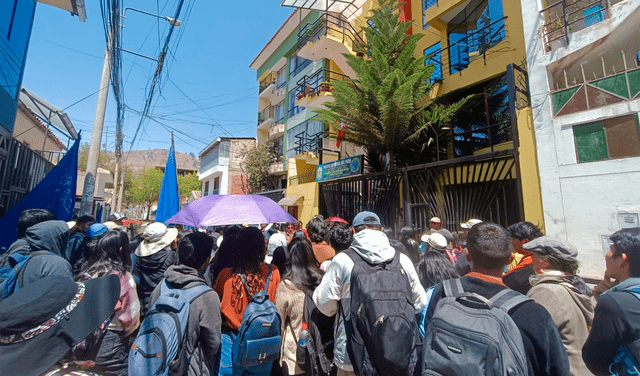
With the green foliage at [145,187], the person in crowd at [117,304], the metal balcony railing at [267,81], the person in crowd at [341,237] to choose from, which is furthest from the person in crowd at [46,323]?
the green foliage at [145,187]

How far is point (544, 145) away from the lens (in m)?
6.67

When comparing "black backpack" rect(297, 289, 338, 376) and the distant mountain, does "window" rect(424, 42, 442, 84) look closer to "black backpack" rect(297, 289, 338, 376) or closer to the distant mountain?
"black backpack" rect(297, 289, 338, 376)

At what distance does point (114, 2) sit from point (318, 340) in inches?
288

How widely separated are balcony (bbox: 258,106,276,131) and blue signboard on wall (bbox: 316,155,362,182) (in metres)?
12.4

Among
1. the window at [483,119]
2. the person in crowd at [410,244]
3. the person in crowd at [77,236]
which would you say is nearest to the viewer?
the person in crowd at [77,236]

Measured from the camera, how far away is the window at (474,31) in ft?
29.6

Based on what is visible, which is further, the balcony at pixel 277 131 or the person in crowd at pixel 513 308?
the balcony at pixel 277 131

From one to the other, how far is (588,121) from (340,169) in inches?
282

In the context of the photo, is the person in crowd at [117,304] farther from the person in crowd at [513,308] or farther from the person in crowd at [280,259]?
the person in crowd at [513,308]

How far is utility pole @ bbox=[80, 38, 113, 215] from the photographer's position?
6.39m

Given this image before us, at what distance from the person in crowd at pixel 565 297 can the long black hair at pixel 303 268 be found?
1.72 meters

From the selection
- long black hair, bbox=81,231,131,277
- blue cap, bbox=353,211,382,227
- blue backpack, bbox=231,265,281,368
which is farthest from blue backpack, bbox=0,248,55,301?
blue cap, bbox=353,211,382,227

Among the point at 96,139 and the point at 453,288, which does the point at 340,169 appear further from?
the point at 453,288

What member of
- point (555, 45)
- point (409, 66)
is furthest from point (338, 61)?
point (555, 45)
